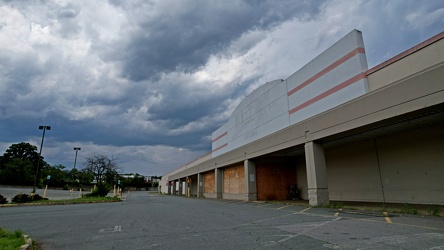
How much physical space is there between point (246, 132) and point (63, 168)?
109128 millimetres

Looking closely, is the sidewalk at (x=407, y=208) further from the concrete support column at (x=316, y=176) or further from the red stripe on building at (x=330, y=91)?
the red stripe on building at (x=330, y=91)

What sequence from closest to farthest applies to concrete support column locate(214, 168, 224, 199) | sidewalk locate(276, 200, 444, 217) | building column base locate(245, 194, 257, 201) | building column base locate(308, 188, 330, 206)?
sidewalk locate(276, 200, 444, 217) < building column base locate(308, 188, 330, 206) < building column base locate(245, 194, 257, 201) < concrete support column locate(214, 168, 224, 199)

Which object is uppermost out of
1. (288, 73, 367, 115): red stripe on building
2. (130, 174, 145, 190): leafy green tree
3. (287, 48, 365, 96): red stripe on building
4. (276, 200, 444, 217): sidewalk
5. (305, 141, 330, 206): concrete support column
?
(287, 48, 365, 96): red stripe on building

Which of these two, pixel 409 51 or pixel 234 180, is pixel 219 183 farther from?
pixel 409 51

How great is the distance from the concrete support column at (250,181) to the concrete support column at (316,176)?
9.92m

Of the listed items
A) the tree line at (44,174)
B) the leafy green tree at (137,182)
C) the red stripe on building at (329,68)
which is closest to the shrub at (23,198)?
the tree line at (44,174)

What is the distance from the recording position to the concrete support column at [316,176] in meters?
17.0

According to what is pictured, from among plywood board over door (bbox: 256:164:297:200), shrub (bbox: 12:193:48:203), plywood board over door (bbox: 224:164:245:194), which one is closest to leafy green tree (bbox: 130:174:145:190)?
plywood board over door (bbox: 224:164:245:194)

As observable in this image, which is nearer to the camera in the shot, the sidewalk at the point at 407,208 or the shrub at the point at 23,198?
the sidewalk at the point at 407,208

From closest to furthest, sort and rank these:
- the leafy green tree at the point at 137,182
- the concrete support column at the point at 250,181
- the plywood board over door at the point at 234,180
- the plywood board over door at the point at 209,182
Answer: the concrete support column at the point at 250,181, the plywood board over door at the point at 234,180, the plywood board over door at the point at 209,182, the leafy green tree at the point at 137,182

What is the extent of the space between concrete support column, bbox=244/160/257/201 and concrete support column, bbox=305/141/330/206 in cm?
992

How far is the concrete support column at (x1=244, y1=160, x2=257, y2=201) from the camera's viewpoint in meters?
26.9

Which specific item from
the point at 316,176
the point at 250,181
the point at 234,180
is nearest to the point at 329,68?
the point at 316,176

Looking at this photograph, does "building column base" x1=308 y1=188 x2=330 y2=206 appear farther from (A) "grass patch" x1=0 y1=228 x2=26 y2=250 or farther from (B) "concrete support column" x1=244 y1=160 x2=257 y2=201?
(A) "grass patch" x1=0 y1=228 x2=26 y2=250
